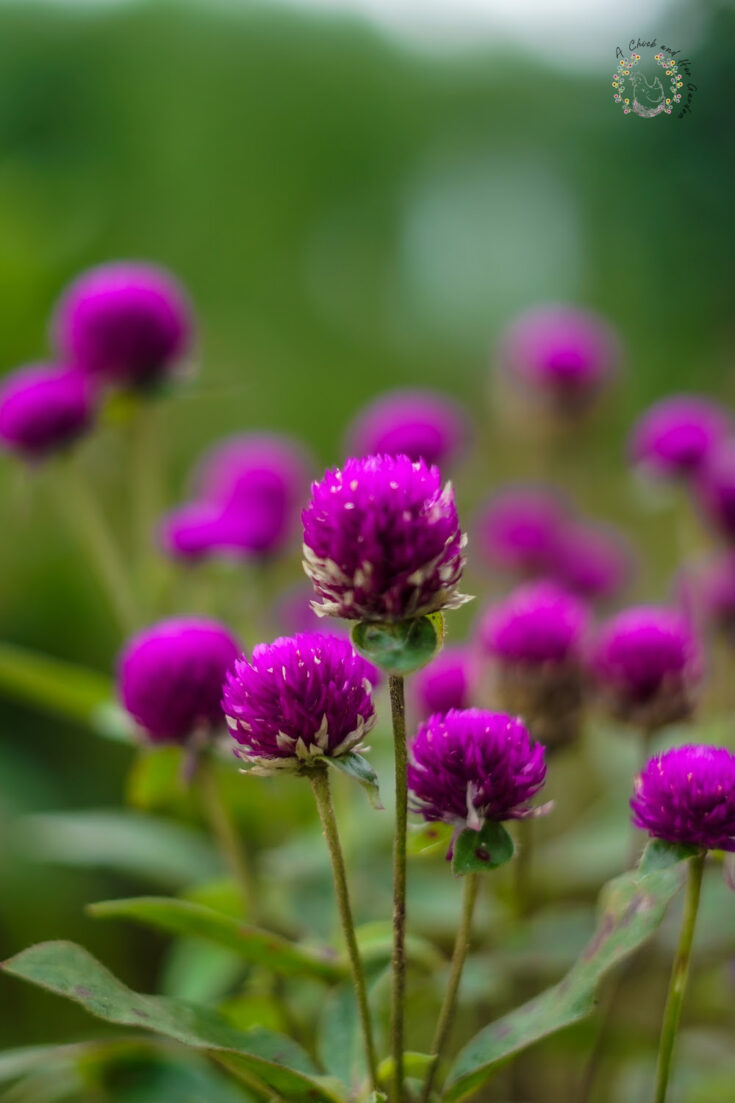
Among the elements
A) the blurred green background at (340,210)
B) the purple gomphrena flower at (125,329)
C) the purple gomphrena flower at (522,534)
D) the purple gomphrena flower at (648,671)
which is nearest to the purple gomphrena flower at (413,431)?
the purple gomphrena flower at (522,534)

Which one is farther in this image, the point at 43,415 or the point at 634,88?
the point at 43,415

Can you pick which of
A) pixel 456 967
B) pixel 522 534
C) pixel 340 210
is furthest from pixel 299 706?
pixel 340 210

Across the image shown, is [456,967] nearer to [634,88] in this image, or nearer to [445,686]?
[445,686]

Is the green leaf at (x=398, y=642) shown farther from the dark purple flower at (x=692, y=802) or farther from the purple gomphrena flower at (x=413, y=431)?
the purple gomphrena flower at (x=413, y=431)

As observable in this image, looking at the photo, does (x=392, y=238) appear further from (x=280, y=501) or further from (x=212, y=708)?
(x=212, y=708)

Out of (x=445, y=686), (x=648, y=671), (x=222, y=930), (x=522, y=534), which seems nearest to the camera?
(x=222, y=930)
